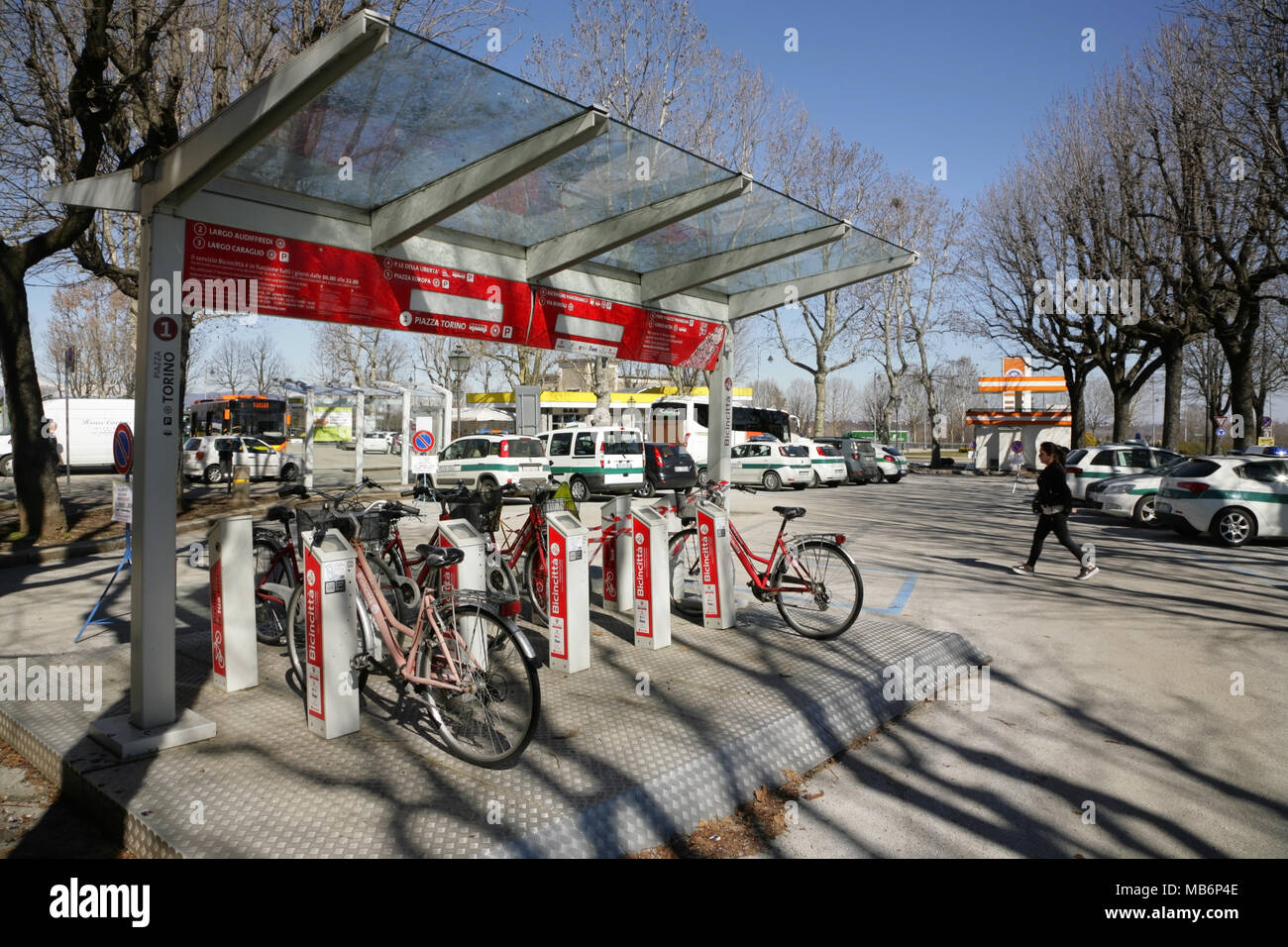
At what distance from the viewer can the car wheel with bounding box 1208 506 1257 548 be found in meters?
12.8

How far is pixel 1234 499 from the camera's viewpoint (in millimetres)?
12922

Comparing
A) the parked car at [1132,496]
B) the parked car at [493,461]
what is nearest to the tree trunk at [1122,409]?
the parked car at [1132,496]

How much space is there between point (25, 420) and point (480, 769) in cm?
1142

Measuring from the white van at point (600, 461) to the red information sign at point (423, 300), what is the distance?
12137 mm

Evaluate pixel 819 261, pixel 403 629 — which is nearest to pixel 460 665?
pixel 403 629

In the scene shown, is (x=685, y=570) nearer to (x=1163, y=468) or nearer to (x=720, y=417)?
(x=720, y=417)

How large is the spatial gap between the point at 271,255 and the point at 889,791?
4768 millimetres

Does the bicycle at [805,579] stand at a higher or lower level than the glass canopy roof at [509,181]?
lower

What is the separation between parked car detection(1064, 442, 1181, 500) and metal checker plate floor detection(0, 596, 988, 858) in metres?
15.6

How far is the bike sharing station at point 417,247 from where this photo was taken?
4141 mm

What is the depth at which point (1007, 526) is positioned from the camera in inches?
619

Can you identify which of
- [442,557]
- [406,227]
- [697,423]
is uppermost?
[406,227]

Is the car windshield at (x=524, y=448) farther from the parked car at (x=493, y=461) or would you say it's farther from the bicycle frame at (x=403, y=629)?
the bicycle frame at (x=403, y=629)
